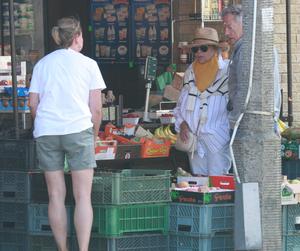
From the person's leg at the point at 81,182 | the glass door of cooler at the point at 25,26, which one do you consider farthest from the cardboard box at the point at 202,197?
the glass door of cooler at the point at 25,26

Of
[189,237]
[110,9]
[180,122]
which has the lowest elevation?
[189,237]

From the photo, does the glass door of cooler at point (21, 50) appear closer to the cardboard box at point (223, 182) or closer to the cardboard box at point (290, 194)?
the cardboard box at point (223, 182)

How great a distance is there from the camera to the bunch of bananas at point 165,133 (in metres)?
10.3

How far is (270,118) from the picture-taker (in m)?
7.75

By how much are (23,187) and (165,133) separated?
2.30m

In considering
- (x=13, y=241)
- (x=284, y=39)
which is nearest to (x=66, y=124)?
(x=13, y=241)

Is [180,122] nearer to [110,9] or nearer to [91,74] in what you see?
[91,74]

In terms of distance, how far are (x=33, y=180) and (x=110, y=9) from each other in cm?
618

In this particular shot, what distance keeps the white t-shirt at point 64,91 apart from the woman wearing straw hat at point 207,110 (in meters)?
1.64

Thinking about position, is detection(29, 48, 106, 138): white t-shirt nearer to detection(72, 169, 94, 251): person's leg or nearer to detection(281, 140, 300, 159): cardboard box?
detection(72, 169, 94, 251): person's leg

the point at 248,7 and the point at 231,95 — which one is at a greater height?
the point at 248,7

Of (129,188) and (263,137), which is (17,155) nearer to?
(129,188)

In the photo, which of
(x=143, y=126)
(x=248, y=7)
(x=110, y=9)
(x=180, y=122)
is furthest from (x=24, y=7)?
(x=248, y=7)

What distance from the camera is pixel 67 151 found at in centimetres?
793
